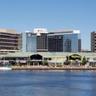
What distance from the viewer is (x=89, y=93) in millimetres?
79750

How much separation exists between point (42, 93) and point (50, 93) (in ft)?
4.51

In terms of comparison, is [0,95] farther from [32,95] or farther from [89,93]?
[89,93]

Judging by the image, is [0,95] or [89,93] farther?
[89,93]

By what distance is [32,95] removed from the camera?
76.3m

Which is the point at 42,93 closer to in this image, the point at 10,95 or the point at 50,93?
the point at 50,93

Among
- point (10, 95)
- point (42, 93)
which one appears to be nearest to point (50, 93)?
point (42, 93)

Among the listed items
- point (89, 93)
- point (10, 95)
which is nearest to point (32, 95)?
point (10, 95)

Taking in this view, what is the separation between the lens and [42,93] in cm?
8019

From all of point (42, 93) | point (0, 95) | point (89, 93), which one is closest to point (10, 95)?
point (0, 95)

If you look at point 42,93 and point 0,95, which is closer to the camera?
point 0,95

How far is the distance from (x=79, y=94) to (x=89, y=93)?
2.04m

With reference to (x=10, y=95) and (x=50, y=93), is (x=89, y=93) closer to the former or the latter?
(x=50, y=93)

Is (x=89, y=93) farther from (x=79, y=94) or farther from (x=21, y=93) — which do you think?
(x=21, y=93)

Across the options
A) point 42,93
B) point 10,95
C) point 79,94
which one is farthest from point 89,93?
point 10,95
